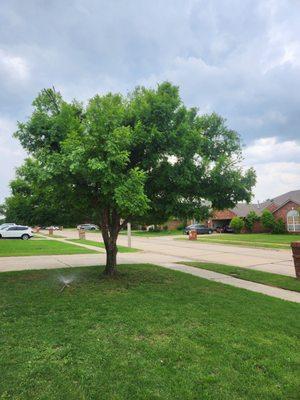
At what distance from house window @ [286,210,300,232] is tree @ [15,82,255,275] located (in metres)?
36.5

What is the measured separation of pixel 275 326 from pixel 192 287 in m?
3.55

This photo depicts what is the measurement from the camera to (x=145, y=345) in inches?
200

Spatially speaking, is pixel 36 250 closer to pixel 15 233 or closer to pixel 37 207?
pixel 37 207

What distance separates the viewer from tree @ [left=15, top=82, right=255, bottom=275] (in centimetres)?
738

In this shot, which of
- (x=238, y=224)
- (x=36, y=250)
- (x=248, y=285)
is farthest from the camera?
(x=238, y=224)

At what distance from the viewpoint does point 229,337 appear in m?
5.50

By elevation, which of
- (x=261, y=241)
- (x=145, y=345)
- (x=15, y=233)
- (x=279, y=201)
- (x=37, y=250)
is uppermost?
(x=279, y=201)

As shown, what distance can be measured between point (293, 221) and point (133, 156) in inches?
1538

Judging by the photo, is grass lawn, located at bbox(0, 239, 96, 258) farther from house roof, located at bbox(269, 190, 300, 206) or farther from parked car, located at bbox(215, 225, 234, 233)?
parked car, located at bbox(215, 225, 234, 233)

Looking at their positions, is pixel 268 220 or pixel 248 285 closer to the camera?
pixel 248 285

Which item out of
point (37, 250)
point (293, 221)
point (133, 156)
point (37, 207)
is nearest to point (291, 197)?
point (293, 221)

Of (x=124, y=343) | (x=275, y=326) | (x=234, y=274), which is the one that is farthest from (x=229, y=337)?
(x=234, y=274)

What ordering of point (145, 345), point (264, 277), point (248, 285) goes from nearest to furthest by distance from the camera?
point (145, 345), point (248, 285), point (264, 277)

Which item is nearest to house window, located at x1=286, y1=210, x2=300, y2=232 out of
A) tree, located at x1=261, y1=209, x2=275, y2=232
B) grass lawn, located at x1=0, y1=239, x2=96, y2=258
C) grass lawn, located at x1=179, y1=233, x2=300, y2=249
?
tree, located at x1=261, y1=209, x2=275, y2=232
